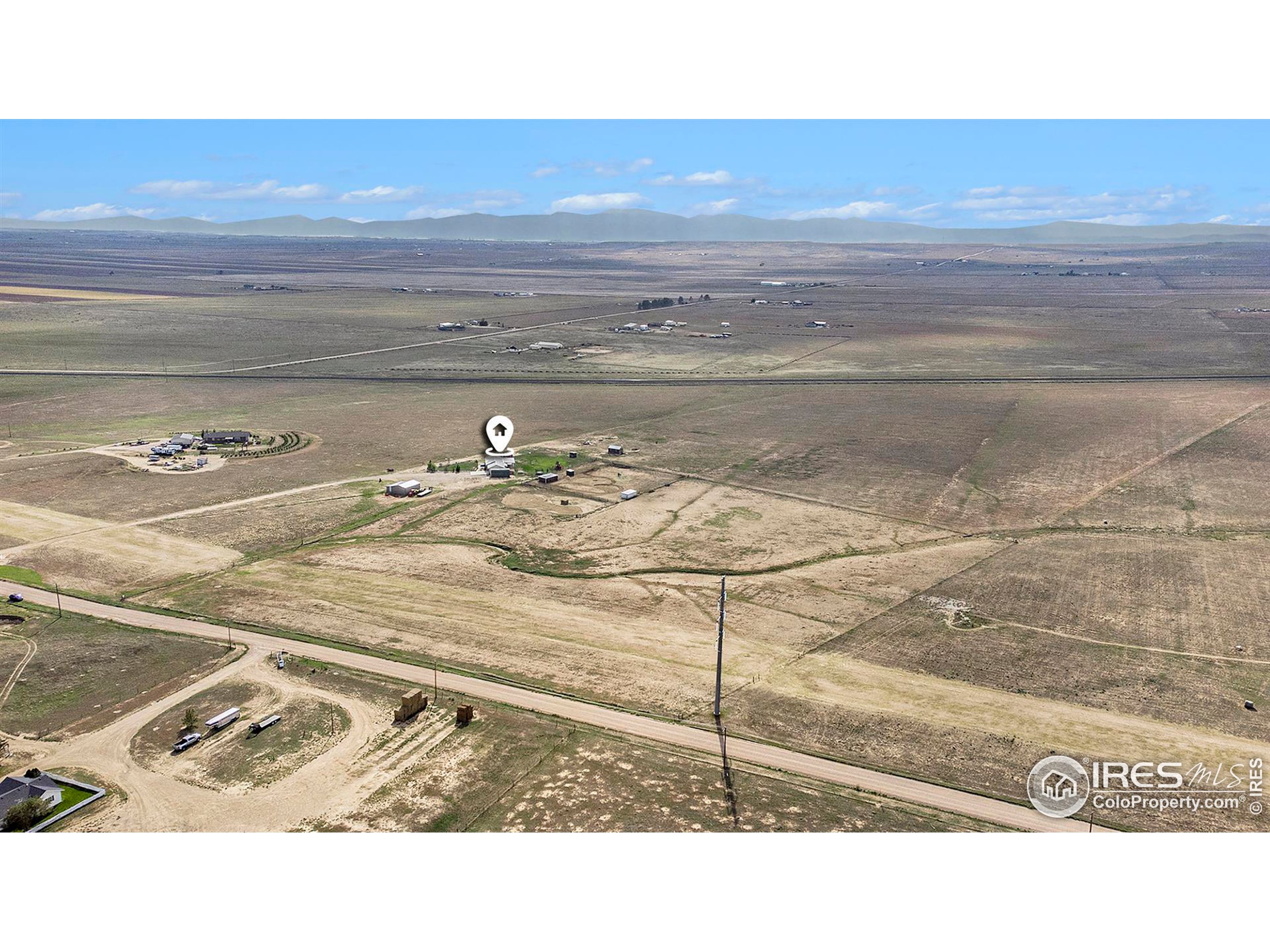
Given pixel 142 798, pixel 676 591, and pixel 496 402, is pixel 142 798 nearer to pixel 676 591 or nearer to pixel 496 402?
pixel 676 591

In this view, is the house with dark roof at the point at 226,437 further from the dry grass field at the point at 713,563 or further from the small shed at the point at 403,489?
the small shed at the point at 403,489

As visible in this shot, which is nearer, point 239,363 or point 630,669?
point 630,669

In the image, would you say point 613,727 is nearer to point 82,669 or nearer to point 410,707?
point 410,707

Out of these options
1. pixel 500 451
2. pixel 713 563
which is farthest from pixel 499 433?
pixel 713 563

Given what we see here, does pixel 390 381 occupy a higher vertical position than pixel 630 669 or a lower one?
higher

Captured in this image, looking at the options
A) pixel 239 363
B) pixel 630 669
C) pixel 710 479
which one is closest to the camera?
pixel 630 669

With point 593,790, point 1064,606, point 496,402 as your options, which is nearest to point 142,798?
point 593,790
